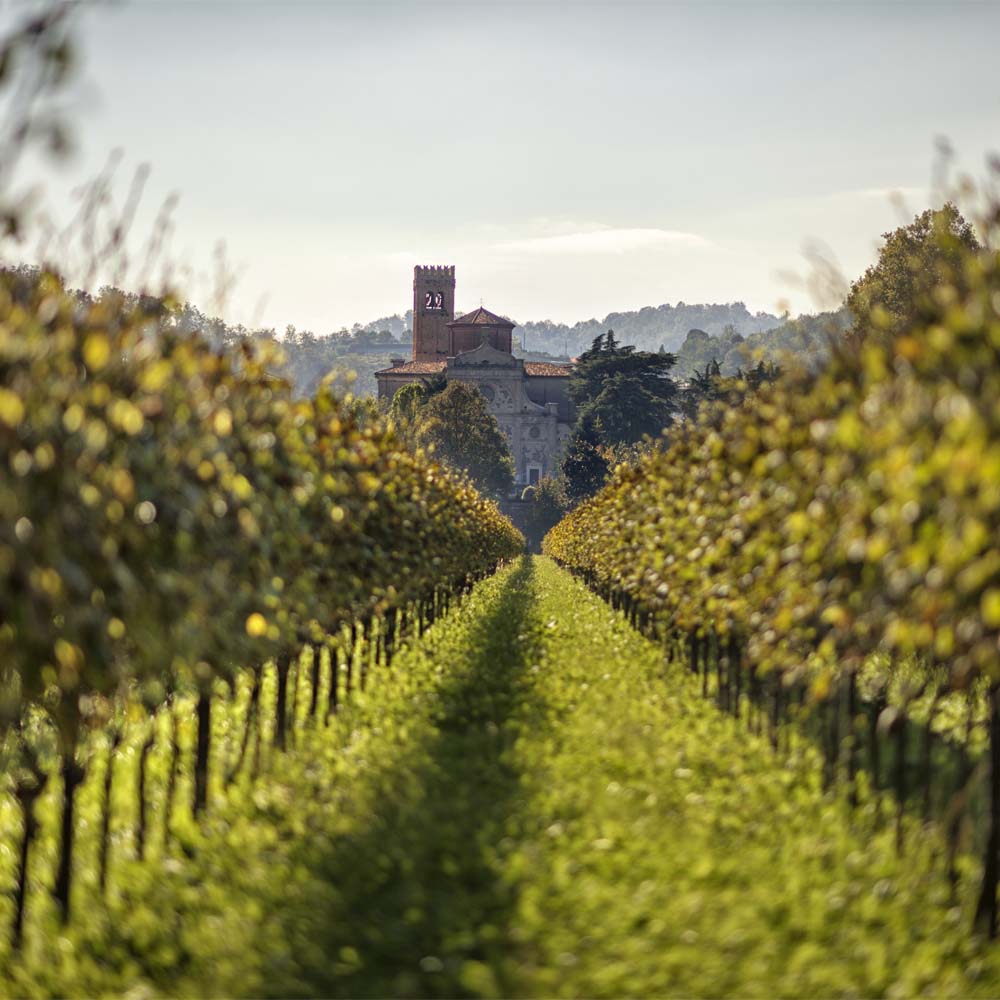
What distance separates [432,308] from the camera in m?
142

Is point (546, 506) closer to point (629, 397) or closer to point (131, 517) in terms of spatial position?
point (629, 397)

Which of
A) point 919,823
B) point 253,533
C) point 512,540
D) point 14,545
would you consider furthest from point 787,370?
point 512,540

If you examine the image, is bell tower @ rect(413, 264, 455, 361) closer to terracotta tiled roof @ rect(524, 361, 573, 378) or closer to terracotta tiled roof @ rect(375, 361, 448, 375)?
terracotta tiled roof @ rect(375, 361, 448, 375)

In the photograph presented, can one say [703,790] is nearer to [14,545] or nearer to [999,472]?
[999,472]

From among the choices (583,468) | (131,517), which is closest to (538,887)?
(131,517)

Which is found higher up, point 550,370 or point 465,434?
point 550,370

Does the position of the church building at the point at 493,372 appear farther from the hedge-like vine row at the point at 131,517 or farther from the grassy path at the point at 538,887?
the hedge-like vine row at the point at 131,517

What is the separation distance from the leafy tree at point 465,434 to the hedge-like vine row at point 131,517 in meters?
80.8

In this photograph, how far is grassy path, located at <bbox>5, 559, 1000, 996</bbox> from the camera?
22.2ft

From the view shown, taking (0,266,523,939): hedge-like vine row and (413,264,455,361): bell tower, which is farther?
(413,264,455,361): bell tower

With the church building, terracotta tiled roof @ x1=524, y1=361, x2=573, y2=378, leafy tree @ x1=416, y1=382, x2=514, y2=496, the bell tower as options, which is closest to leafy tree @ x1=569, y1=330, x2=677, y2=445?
leafy tree @ x1=416, y1=382, x2=514, y2=496

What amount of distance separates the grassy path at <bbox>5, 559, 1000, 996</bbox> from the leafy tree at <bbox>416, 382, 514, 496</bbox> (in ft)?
261

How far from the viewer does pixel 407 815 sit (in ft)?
32.1

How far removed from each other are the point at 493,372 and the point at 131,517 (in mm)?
120568
